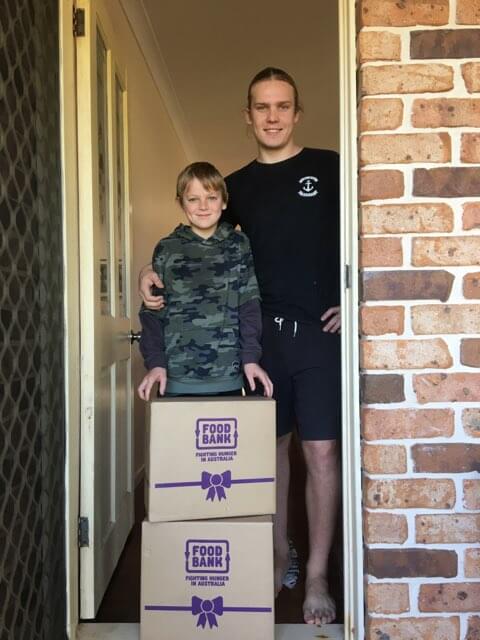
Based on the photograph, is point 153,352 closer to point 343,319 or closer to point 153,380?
point 153,380

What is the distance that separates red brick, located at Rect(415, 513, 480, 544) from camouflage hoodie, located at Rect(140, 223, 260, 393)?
0.64 metres

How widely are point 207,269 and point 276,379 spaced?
0.44 m

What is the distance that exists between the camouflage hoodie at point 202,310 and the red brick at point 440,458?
56 centimetres

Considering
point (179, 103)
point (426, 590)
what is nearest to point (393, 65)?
point (426, 590)

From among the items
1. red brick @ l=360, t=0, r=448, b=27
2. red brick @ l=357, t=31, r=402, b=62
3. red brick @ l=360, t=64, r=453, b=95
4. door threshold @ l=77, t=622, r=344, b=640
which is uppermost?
red brick @ l=360, t=0, r=448, b=27

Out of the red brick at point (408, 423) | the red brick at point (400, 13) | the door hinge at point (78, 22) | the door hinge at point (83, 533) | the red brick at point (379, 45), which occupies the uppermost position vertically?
the door hinge at point (78, 22)

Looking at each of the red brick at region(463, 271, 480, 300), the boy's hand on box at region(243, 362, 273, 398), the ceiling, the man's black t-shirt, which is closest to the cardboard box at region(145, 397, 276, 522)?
the boy's hand on box at region(243, 362, 273, 398)

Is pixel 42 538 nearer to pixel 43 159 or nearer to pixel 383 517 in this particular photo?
pixel 383 517

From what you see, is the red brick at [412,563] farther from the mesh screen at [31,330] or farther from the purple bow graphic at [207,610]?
the mesh screen at [31,330]

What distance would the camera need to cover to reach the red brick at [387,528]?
1.56 metres

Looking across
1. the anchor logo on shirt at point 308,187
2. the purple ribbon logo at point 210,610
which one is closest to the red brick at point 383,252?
the anchor logo on shirt at point 308,187

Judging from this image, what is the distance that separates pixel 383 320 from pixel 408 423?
0.89 feet

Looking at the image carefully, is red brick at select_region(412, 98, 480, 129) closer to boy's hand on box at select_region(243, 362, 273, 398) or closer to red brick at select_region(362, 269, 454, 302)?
red brick at select_region(362, 269, 454, 302)

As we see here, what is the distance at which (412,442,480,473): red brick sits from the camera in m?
1.56
